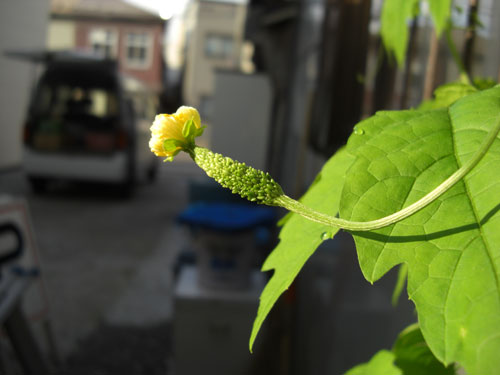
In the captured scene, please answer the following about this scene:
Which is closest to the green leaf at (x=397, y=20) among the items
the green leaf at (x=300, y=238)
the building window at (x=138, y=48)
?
the green leaf at (x=300, y=238)

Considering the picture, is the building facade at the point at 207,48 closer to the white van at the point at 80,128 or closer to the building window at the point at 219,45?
the building window at the point at 219,45

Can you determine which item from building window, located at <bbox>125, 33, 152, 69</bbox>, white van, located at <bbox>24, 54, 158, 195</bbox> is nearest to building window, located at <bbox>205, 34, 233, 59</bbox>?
building window, located at <bbox>125, 33, 152, 69</bbox>

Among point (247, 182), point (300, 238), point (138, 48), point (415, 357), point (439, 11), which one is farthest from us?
point (138, 48)

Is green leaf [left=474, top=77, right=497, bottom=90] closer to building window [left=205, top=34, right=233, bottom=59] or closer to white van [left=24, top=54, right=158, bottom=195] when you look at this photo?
white van [left=24, top=54, right=158, bottom=195]

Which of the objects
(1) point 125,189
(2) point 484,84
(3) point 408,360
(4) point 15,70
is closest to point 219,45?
(4) point 15,70

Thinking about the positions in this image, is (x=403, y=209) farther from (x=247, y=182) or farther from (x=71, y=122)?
(x=71, y=122)

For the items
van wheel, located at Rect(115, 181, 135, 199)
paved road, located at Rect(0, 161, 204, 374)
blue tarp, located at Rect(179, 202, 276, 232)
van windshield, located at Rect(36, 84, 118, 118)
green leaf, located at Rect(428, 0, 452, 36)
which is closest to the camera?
green leaf, located at Rect(428, 0, 452, 36)
